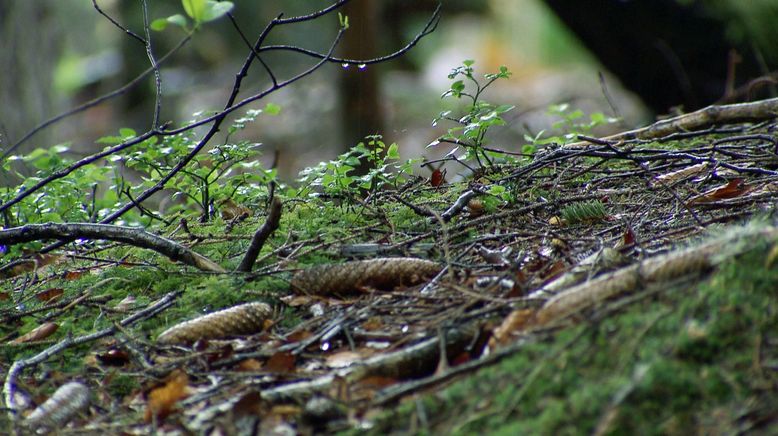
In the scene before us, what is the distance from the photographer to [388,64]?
18781 millimetres

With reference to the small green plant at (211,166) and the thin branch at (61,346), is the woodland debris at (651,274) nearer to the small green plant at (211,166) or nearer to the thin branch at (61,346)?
the thin branch at (61,346)

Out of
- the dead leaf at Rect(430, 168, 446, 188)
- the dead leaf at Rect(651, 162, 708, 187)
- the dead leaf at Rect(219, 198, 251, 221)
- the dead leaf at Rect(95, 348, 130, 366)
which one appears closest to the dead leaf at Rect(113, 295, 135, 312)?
the dead leaf at Rect(95, 348, 130, 366)

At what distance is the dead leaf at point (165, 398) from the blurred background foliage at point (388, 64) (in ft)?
5.56

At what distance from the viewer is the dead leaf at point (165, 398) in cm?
168

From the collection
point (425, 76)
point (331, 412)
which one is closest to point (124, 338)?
point (331, 412)

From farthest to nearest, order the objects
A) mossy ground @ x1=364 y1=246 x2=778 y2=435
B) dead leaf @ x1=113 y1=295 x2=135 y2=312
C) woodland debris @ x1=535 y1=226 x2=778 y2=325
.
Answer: dead leaf @ x1=113 y1=295 x2=135 y2=312
woodland debris @ x1=535 y1=226 x2=778 y2=325
mossy ground @ x1=364 y1=246 x2=778 y2=435

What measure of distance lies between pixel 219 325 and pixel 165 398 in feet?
1.40

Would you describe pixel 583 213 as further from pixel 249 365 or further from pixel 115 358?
pixel 115 358

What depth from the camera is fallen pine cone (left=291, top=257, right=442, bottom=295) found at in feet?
7.44

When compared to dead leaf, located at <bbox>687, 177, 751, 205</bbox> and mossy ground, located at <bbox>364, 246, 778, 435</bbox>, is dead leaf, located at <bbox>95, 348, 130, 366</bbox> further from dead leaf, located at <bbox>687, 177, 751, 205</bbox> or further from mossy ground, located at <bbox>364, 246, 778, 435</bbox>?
dead leaf, located at <bbox>687, 177, 751, 205</bbox>

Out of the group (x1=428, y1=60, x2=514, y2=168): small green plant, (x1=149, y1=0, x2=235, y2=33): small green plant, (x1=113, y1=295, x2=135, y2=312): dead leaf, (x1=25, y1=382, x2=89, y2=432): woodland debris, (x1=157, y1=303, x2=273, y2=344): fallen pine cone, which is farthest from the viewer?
(x1=428, y1=60, x2=514, y2=168): small green plant

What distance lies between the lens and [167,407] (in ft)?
5.53

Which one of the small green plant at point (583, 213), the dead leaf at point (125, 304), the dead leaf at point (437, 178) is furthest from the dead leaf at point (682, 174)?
the dead leaf at point (125, 304)

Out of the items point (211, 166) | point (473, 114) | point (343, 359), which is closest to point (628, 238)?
point (473, 114)
